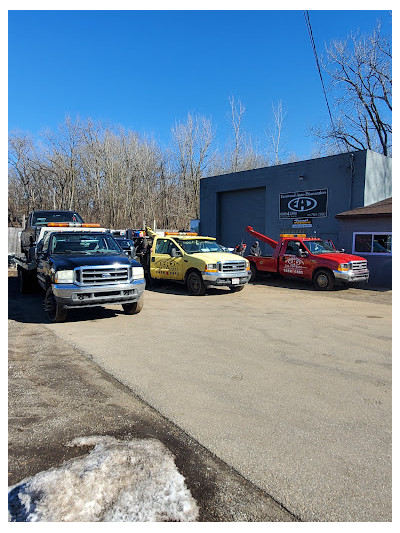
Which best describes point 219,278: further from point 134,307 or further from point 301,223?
point 301,223

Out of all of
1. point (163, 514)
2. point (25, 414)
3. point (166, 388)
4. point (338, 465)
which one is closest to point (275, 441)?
point (338, 465)

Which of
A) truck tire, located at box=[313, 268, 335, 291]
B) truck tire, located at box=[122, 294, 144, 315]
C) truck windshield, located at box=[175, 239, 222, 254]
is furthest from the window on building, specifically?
truck tire, located at box=[122, 294, 144, 315]

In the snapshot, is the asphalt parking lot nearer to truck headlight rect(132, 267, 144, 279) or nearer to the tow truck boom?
truck headlight rect(132, 267, 144, 279)

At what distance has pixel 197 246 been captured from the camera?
12984 mm

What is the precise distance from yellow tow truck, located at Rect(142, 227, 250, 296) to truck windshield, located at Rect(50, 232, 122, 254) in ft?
10.8

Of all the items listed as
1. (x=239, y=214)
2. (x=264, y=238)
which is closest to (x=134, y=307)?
(x=264, y=238)

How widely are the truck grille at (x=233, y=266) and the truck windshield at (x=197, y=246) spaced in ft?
4.12

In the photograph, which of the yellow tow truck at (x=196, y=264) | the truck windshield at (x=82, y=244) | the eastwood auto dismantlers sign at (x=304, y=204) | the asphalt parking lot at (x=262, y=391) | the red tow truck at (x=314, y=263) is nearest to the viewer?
the asphalt parking lot at (x=262, y=391)

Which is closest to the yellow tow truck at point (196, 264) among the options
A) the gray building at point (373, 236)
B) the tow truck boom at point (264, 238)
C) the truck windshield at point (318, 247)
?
the truck windshield at point (318, 247)

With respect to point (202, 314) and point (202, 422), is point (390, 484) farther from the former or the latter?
point (202, 314)

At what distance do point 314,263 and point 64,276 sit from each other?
9.70m

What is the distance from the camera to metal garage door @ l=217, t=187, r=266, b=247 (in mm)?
22591

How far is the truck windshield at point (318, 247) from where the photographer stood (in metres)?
14.5

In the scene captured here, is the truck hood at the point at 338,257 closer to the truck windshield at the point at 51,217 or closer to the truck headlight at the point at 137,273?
the truck headlight at the point at 137,273
